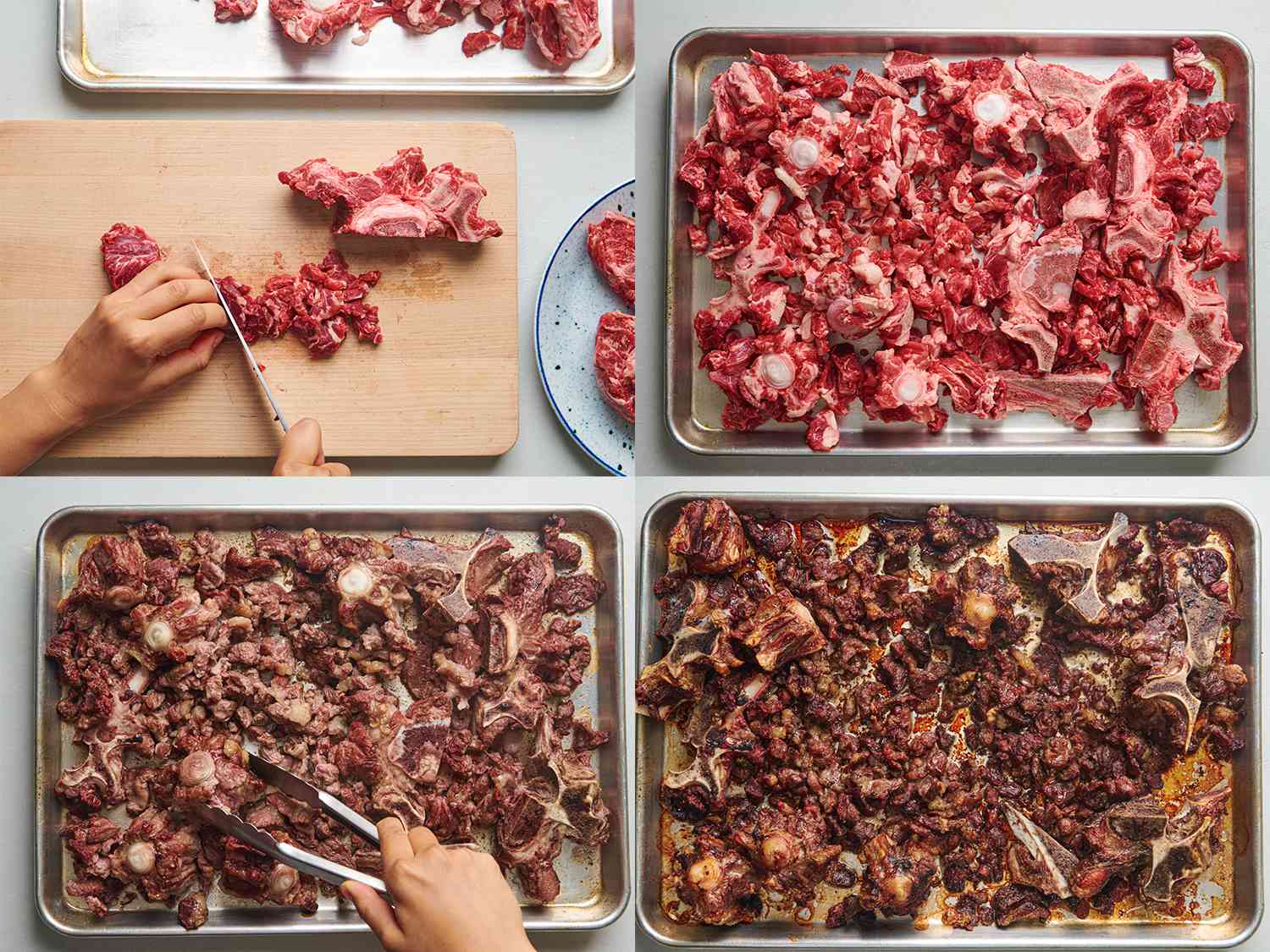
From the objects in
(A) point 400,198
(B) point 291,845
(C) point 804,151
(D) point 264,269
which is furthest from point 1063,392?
(B) point 291,845

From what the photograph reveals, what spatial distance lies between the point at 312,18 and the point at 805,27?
121cm

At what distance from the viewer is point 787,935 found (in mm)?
2301

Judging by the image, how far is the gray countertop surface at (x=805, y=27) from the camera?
93.4 inches

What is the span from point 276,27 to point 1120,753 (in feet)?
8.95

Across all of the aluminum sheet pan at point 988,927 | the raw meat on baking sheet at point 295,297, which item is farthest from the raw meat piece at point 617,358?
the raw meat on baking sheet at point 295,297

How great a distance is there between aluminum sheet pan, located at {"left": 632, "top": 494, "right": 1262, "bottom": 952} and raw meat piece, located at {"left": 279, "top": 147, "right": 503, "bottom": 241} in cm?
83

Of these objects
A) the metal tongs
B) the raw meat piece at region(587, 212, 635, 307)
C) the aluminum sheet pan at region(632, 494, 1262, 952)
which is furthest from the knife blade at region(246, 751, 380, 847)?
the raw meat piece at region(587, 212, 635, 307)

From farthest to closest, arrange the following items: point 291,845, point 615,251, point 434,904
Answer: point 615,251, point 291,845, point 434,904

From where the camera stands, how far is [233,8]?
231 centimetres

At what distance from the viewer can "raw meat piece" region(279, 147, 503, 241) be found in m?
2.21

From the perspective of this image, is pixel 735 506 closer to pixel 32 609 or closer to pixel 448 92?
pixel 448 92

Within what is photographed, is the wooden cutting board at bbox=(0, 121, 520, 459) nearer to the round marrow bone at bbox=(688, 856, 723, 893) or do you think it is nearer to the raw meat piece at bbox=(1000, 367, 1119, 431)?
the round marrow bone at bbox=(688, 856, 723, 893)

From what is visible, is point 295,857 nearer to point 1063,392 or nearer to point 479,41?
point 479,41

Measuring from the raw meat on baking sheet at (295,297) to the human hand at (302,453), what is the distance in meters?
0.19
